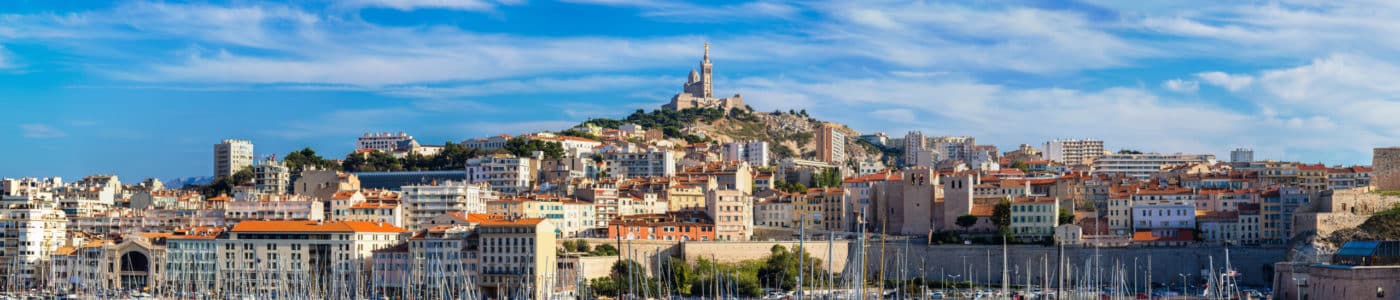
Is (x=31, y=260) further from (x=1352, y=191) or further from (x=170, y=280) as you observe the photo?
(x=1352, y=191)

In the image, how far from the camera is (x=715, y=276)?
175 ft

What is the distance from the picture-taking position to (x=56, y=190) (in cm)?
7819

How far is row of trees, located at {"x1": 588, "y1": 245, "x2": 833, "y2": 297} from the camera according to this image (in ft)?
171

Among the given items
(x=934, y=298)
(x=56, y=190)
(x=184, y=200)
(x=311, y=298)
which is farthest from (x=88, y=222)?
(x=934, y=298)

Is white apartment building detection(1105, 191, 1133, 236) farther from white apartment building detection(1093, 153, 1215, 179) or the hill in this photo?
the hill

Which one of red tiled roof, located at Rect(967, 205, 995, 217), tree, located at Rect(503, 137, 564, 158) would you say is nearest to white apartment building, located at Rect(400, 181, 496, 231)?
tree, located at Rect(503, 137, 564, 158)

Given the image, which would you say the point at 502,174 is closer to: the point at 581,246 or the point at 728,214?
the point at 728,214

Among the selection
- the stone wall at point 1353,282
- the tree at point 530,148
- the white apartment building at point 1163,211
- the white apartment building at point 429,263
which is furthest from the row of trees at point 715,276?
the tree at point 530,148

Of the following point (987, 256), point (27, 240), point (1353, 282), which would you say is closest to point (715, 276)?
point (987, 256)

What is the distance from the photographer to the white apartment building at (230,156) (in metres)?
96.0

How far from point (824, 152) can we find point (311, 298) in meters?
65.9

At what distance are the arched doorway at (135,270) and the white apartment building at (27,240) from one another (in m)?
3.58

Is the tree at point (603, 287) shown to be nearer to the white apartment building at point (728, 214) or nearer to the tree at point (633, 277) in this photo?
the tree at point (633, 277)

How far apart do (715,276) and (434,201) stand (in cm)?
1608
